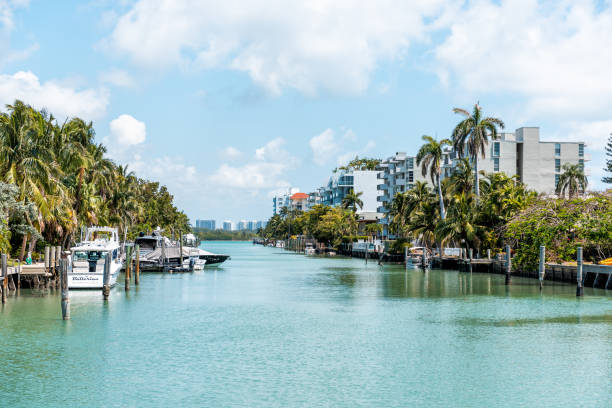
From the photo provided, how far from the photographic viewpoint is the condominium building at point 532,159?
126 metres

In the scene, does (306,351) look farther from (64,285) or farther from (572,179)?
(572,179)

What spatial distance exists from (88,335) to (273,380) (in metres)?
11.7

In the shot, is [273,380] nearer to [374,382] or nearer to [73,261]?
[374,382]

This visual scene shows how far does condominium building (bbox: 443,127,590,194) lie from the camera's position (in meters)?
126

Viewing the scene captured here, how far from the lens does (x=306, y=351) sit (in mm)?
28406

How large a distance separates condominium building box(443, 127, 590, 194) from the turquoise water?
261 ft

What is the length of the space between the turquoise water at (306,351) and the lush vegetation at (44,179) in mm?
5909

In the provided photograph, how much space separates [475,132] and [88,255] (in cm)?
5335

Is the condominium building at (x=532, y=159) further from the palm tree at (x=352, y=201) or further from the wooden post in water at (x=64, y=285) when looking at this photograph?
the wooden post in water at (x=64, y=285)

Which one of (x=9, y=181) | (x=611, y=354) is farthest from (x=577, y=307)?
(x=9, y=181)

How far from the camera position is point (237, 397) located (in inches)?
833

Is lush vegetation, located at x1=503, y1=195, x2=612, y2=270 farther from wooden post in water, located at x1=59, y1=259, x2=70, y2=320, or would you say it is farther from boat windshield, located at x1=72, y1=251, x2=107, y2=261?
wooden post in water, located at x1=59, y1=259, x2=70, y2=320

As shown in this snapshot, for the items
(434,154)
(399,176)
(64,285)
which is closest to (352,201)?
(399,176)

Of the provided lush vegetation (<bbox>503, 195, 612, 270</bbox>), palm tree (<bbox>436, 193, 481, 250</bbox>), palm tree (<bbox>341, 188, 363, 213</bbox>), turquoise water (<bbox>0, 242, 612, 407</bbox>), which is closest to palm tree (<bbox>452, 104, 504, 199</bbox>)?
palm tree (<bbox>436, 193, 481, 250</bbox>)
